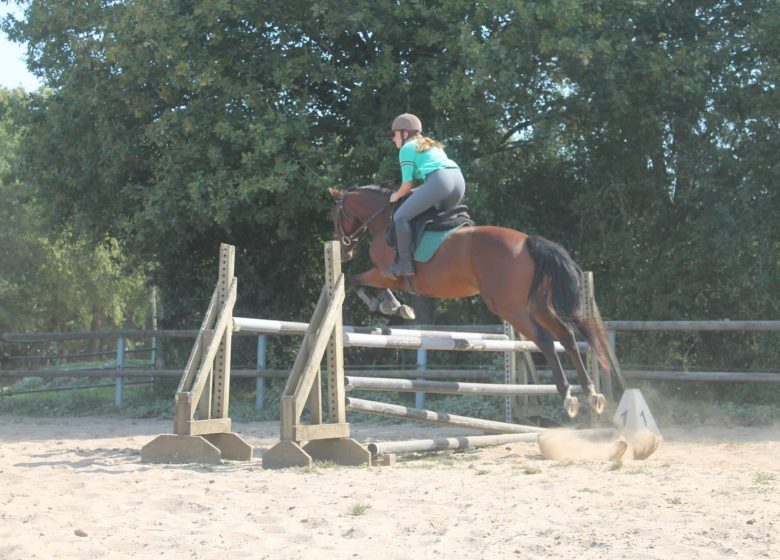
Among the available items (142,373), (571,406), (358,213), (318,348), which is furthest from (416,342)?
(142,373)

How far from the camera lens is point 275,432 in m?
10.9

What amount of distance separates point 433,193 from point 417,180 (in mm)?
273

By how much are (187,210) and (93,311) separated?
24.3m

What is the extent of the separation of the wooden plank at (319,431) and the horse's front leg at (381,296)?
1237 millimetres

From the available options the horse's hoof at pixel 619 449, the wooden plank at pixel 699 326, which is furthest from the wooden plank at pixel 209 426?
the wooden plank at pixel 699 326

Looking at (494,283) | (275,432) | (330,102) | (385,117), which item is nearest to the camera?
(494,283)

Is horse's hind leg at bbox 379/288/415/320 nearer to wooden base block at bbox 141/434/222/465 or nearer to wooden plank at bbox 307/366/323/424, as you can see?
wooden plank at bbox 307/366/323/424

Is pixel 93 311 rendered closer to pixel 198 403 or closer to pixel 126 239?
pixel 126 239

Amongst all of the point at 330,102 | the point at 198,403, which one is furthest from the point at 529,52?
the point at 198,403

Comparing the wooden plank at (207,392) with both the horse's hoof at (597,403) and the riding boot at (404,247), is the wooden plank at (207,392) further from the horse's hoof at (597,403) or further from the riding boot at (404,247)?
the horse's hoof at (597,403)

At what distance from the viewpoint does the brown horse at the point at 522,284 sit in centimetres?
714

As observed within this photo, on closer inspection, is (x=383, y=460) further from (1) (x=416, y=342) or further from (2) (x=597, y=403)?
(2) (x=597, y=403)

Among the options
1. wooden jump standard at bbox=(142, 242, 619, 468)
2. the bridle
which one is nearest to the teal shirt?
the bridle

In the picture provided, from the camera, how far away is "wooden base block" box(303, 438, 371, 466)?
22.6ft
